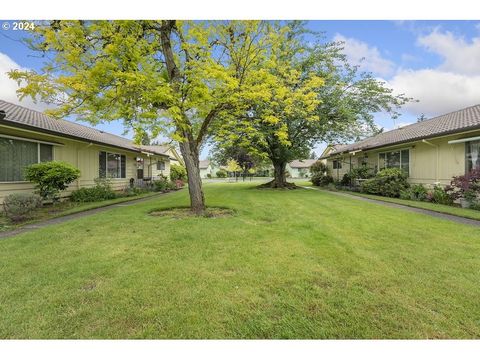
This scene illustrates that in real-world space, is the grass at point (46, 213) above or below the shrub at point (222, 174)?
below

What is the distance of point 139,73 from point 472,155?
1225 cm

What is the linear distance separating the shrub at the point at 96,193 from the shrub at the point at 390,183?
14.2 m

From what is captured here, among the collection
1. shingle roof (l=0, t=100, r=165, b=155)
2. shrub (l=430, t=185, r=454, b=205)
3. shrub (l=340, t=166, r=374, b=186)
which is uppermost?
shingle roof (l=0, t=100, r=165, b=155)

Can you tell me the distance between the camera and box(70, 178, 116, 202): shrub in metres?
11.1

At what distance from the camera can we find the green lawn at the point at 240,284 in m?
2.30

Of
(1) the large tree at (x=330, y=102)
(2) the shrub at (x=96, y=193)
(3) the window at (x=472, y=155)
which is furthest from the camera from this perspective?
(1) the large tree at (x=330, y=102)

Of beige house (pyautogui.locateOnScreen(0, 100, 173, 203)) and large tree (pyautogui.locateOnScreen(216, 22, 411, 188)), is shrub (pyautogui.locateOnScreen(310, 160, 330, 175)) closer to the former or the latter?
large tree (pyautogui.locateOnScreen(216, 22, 411, 188))

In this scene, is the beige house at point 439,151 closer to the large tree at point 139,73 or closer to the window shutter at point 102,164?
the large tree at point 139,73

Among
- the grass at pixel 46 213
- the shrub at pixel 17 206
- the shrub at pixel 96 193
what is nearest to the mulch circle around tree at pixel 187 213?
the grass at pixel 46 213

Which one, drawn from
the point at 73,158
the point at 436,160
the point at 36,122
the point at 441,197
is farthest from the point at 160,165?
the point at 441,197

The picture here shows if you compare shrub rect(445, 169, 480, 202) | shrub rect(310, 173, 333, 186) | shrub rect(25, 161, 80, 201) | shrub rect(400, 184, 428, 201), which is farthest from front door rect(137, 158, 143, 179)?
shrub rect(445, 169, 480, 202)

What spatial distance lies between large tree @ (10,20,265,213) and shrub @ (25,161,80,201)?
2.66 metres

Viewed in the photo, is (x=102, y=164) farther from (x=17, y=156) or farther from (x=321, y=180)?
(x=321, y=180)
